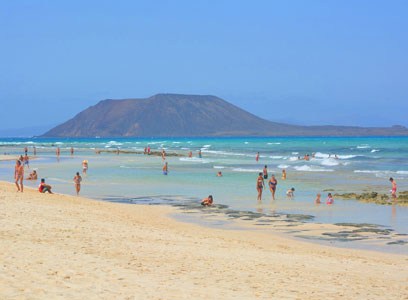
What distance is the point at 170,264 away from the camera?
35.2ft

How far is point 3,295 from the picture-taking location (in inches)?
300

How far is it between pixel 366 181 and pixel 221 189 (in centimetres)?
1030

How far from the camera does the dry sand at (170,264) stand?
28.3 feet

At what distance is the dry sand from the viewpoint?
863cm

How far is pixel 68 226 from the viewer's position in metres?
15.0

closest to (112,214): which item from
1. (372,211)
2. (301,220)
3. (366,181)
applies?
(301,220)

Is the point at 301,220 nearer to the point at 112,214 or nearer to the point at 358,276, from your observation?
the point at 112,214

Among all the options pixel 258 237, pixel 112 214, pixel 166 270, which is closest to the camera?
pixel 166 270

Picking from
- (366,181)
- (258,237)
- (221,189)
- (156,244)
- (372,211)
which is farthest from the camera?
(366,181)

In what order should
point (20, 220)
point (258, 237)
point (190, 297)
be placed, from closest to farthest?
point (190, 297) < point (20, 220) < point (258, 237)

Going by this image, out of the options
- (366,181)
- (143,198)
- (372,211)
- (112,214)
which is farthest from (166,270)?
(366,181)

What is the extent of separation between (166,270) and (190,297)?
6.08 feet

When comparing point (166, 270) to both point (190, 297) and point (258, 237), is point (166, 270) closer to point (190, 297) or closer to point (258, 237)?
point (190, 297)

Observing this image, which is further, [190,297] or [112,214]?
[112,214]
